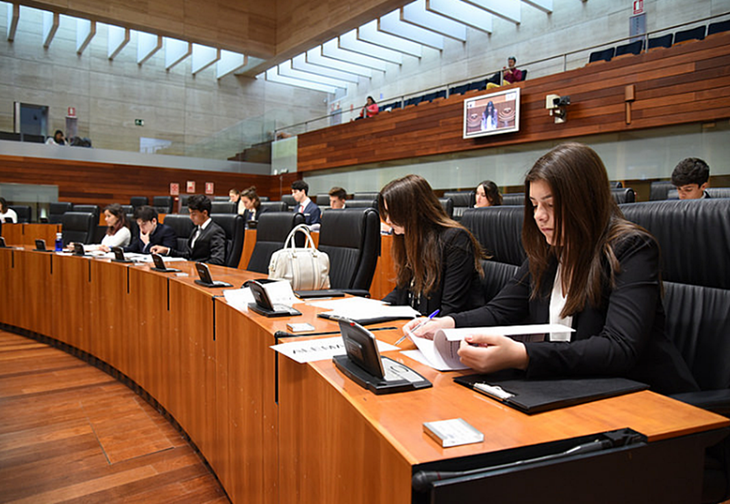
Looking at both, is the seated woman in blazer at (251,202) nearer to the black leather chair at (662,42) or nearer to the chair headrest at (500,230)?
the chair headrest at (500,230)

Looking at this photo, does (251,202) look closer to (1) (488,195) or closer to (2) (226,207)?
(2) (226,207)

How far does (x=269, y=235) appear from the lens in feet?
10.9

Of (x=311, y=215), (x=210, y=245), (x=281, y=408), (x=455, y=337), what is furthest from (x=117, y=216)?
(x=455, y=337)

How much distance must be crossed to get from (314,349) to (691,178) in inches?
117

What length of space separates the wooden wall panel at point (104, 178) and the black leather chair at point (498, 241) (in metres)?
10.4

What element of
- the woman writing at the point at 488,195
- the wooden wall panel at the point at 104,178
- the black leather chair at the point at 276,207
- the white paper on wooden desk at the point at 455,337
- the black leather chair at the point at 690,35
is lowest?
the white paper on wooden desk at the point at 455,337

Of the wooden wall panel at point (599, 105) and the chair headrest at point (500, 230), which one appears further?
the wooden wall panel at point (599, 105)

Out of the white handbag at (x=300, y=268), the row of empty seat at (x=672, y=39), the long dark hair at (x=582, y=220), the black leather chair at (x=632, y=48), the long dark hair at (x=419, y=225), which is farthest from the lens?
the black leather chair at (x=632, y=48)

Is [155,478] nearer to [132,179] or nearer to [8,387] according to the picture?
[8,387]

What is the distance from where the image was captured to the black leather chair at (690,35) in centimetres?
588

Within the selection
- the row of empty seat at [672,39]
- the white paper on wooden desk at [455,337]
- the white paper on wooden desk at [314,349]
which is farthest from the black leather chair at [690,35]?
the white paper on wooden desk at [314,349]

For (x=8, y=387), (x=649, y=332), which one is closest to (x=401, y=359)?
(x=649, y=332)

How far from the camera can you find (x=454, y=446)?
69 centimetres

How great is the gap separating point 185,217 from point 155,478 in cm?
280
